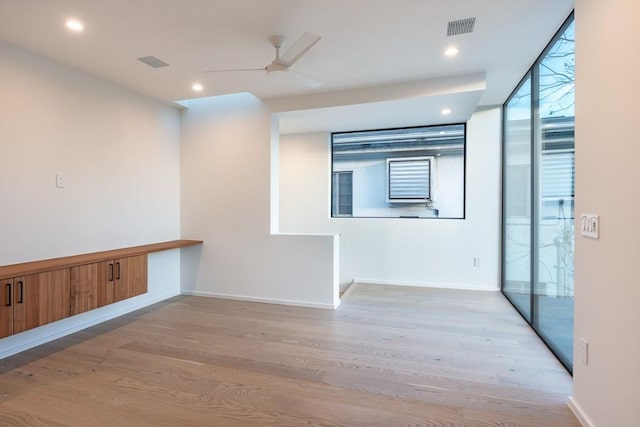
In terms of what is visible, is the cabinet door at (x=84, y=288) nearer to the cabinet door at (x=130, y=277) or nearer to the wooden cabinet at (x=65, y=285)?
the wooden cabinet at (x=65, y=285)

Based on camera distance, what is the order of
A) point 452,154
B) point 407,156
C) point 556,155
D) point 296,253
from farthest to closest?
point 407,156
point 452,154
point 296,253
point 556,155

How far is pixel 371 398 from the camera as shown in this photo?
207 centimetres

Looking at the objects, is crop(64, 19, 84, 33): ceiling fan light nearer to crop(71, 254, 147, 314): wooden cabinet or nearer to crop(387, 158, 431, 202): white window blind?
crop(71, 254, 147, 314): wooden cabinet

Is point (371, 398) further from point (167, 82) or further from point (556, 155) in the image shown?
point (167, 82)

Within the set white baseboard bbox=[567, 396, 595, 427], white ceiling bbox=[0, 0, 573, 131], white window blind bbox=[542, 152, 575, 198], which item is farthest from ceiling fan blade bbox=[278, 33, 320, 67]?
white baseboard bbox=[567, 396, 595, 427]

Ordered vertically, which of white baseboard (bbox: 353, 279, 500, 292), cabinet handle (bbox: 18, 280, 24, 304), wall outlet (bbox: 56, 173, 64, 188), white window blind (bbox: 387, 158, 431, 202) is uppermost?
white window blind (bbox: 387, 158, 431, 202)

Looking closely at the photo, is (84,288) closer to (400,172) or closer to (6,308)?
(6,308)

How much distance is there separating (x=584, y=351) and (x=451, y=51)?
2471mm

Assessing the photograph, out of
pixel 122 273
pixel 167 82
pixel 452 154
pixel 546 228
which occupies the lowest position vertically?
pixel 122 273

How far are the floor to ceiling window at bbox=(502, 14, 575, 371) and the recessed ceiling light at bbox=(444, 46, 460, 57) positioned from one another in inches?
29.1

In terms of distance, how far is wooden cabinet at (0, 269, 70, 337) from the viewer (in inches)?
92.7

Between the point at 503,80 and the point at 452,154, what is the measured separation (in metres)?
1.55

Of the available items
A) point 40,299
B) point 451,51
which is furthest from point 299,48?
point 40,299

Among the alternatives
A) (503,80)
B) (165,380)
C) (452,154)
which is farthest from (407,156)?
(165,380)
